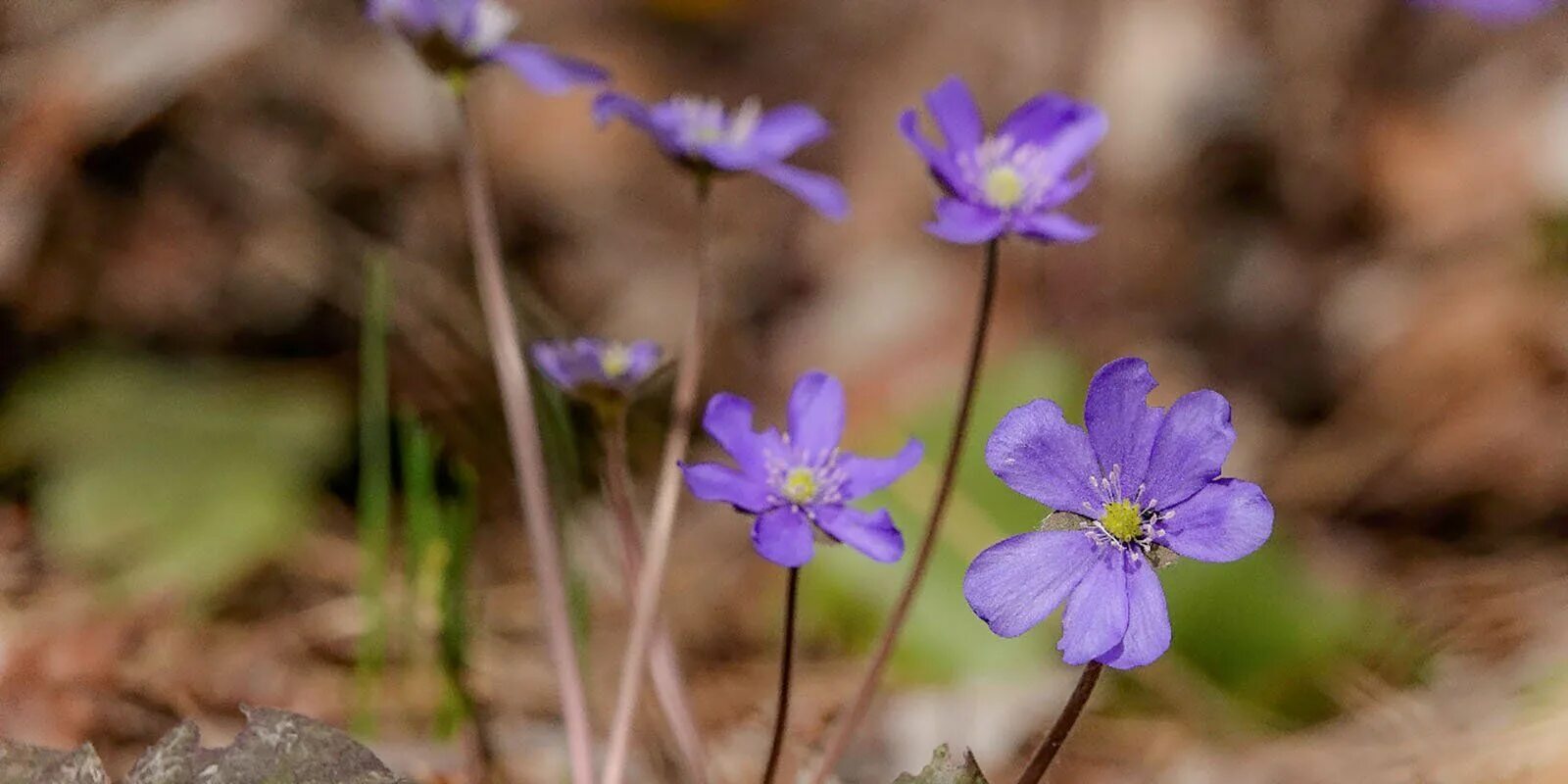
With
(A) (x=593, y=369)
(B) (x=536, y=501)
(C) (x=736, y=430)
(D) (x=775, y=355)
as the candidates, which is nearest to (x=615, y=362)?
(A) (x=593, y=369)

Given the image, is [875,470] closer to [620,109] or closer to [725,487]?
[725,487]

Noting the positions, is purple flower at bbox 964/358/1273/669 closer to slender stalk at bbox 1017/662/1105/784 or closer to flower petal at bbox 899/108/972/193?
slender stalk at bbox 1017/662/1105/784

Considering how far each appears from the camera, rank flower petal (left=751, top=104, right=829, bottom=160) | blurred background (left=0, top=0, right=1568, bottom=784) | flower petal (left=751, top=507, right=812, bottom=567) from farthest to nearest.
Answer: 1. blurred background (left=0, top=0, right=1568, bottom=784)
2. flower petal (left=751, top=104, right=829, bottom=160)
3. flower petal (left=751, top=507, right=812, bottom=567)

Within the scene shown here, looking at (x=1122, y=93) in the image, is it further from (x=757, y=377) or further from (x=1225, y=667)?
(x=1225, y=667)

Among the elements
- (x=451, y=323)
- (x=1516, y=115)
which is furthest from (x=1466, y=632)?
(x=1516, y=115)

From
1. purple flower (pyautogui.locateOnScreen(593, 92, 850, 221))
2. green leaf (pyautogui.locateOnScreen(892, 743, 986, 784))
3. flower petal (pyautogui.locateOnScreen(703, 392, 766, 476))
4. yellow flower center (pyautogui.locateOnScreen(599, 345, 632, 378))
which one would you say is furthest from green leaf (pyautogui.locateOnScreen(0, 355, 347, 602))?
green leaf (pyautogui.locateOnScreen(892, 743, 986, 784))

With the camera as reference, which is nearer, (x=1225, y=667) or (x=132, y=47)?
(x=1225, y=667)
